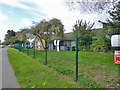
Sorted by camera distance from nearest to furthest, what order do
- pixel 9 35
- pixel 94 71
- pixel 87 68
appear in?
pixel 94 71 < pixel 87 68 < pixel 9 35

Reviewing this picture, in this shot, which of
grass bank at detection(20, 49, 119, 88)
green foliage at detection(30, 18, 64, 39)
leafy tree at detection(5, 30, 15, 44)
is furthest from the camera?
leafy tree at detection(5, 30, 15, 44)

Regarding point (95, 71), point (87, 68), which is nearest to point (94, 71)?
point (95, 71)

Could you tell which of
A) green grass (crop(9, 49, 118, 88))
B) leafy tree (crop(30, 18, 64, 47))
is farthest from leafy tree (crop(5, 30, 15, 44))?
green grass (crop(9, 49, 118, 88))

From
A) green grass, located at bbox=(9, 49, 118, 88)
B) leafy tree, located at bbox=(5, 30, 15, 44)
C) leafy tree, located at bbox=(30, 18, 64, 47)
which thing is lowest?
green grass, located at bbox=(9, 49, 118, 88)

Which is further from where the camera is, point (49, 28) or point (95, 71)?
point (49, 28)

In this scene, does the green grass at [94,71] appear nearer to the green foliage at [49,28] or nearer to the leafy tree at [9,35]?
the green foliage at [49,28]

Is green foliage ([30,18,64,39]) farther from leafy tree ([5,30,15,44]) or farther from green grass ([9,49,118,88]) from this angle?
leafy tree ([5,30,15,44])

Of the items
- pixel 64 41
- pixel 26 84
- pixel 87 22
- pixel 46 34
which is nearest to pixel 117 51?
pixel 26 84

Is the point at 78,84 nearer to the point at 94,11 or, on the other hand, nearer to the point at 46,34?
the point at 94,11

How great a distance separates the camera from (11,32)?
6881cm

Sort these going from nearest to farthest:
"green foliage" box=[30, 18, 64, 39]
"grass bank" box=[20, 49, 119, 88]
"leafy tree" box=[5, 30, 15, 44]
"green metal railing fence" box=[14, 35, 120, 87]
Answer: "grass bank" box=[20, 49, 119, 88]
"green metal railing fence" box=[14, 35, 120, 87]
"green foliage" box=[30, 18, 64, 39]
"leafy tree" box=[5, 30, 15, 44]

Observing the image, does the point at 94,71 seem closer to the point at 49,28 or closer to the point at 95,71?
the point at 95,71

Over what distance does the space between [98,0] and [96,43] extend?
4.36m

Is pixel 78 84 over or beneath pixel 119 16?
beneath
